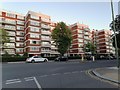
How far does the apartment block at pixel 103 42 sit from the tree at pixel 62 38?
180ft

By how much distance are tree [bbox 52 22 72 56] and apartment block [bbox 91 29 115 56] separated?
5496 centimetres

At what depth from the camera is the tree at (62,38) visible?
6141 cm

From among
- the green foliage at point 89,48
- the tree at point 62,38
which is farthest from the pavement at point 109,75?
the green foliage at point 89,48

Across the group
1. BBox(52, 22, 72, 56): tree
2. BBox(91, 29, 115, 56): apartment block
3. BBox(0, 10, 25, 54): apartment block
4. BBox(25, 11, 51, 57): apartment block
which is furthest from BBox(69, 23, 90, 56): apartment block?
BBox(52, 22, 72, 56): tree

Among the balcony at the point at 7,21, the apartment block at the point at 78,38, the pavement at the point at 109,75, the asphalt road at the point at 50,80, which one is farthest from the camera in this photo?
the apartment block at the point at 78,38

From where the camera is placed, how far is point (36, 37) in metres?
74.4

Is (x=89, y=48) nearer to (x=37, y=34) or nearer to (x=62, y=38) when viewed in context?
(x=37, y=34)

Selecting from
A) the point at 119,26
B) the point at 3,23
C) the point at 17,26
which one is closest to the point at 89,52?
the point at 17,26

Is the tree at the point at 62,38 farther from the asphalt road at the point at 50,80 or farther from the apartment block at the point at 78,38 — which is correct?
the asphalt road at the point at 50,80

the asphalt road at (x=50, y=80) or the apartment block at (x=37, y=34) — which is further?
the apartment block at (x=37, y=34)

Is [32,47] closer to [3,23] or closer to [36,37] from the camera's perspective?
[36,37]

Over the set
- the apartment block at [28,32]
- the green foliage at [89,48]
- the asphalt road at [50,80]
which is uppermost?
the apartment block at [28,32]

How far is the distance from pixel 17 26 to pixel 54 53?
19509 mm

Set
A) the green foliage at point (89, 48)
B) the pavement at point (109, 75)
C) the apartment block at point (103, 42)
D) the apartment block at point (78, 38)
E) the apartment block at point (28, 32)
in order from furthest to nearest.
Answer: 1. the apartment block at point (103, 42)
2. the apartment block at point (78, 38)
3. the green foliage at point (89, 48)
4. the apartment block at point (28, 32)
5. the pavement at point (109, 75)
